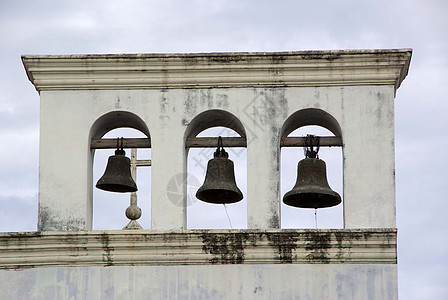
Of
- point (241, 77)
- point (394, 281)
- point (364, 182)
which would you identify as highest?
point (241, 77)

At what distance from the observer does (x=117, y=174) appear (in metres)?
22.0

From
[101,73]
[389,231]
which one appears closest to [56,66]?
[101,73]

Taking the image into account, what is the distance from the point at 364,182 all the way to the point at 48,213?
13.0 feet

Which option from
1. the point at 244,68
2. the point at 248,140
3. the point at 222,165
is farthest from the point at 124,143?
the point at 244,68

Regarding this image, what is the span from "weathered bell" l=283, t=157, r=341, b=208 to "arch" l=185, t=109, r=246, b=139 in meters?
0.91

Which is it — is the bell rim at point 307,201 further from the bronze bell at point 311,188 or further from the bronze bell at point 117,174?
the bronze bell at point 117,174

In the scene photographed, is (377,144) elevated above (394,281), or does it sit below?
above

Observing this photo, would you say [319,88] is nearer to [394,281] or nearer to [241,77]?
[241,77]

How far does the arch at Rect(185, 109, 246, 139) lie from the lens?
21688 millimetres

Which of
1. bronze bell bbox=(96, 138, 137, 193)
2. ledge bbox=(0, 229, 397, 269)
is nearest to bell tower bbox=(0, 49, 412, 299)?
ledge bbox=(0, 229, 397, 269)

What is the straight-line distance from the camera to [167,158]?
2152 centimetres

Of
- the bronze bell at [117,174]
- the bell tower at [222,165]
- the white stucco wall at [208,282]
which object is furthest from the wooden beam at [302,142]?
the bronze bell at [117,174]

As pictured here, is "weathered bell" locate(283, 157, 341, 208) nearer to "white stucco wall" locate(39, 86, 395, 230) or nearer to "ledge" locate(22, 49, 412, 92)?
"white stucco wall" locate(39, 86, 395, 230)

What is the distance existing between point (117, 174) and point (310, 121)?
2577mm
